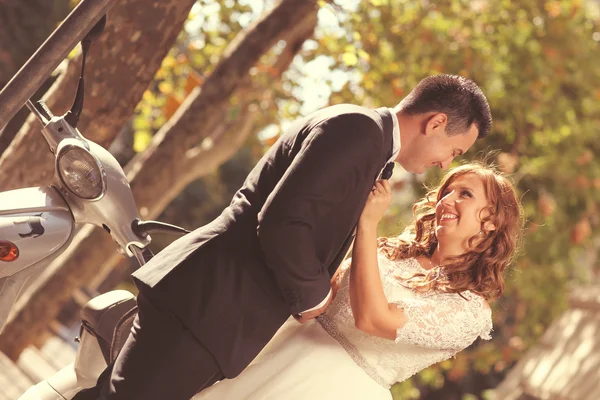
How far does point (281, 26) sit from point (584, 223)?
4368 millimetres

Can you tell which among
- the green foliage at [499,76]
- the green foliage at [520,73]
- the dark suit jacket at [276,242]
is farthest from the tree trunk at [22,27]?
the dark suit jacket at [276,242]

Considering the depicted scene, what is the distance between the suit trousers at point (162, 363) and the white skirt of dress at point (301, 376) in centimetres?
31

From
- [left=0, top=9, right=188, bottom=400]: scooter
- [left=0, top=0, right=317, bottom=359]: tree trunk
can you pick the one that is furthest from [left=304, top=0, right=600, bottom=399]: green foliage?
[left=0, top=9, right=188, bottom=400]: scooter

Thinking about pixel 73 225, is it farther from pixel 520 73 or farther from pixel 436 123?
pixel 520 73

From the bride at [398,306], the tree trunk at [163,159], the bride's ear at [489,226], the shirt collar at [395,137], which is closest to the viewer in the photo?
the shirt collar at [395,137]

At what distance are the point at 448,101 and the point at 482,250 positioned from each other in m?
0.69

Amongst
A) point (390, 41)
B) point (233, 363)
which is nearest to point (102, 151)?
point (233, 363)

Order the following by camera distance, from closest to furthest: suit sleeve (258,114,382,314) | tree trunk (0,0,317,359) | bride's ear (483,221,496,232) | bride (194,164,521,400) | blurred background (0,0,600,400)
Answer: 1. suit sleeve (258,114,382,314)
2. bride (194,164,521,400)
3. bride's ear (483,221,496,232)
4. blurred background (0,0,600,400)
5. tree trunk (0,0,317,359)

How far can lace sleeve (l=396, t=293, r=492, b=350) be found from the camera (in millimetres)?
2787

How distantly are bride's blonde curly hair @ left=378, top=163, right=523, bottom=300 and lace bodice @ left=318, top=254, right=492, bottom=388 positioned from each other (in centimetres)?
6

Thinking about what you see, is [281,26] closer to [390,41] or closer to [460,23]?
[390,41]

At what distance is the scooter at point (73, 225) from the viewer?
2.86 metres

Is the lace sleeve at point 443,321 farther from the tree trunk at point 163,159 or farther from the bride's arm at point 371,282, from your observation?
the tree trunk at point 163,159

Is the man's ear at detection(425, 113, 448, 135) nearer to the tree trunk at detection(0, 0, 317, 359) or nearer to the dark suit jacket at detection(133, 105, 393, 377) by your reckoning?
the dark suit jacket at detection(133, 105, 393, 377)
